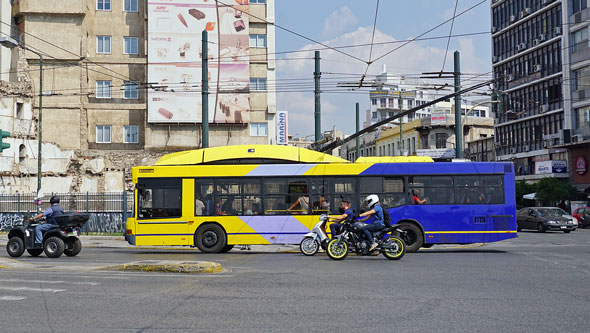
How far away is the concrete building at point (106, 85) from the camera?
164 ft

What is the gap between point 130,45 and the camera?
2032 inches

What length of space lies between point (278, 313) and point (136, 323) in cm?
178

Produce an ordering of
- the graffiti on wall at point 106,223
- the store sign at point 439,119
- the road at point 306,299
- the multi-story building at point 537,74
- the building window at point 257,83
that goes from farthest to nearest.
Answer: the store sign at point 439,119 < the multi-story building at point 537,74 < the building window at point 257,83 < the graffiti on wall at point 106,223 < the road at point 306,299

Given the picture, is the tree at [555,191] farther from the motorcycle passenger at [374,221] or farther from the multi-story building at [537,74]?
the motorcycle passenger at [374,221]

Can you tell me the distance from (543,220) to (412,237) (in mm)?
20812

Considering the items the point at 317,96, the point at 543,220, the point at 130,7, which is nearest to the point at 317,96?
the point at 317,96

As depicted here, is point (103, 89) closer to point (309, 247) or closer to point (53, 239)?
point (53, 239)

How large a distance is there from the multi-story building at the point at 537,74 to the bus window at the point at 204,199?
134 feet

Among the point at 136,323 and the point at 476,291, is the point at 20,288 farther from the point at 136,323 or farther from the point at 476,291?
the point at 476,291

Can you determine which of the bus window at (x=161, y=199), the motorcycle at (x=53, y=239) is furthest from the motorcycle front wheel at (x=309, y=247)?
the motorcycle at (x=53, y=239)

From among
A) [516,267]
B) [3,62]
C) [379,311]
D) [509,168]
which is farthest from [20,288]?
[3,62]

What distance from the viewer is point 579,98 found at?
189ft

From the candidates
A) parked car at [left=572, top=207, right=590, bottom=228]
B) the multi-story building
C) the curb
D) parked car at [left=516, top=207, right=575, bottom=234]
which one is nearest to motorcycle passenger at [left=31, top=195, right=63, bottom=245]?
the curb

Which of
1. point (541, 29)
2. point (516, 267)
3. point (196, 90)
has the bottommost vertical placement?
point (516, 267)
